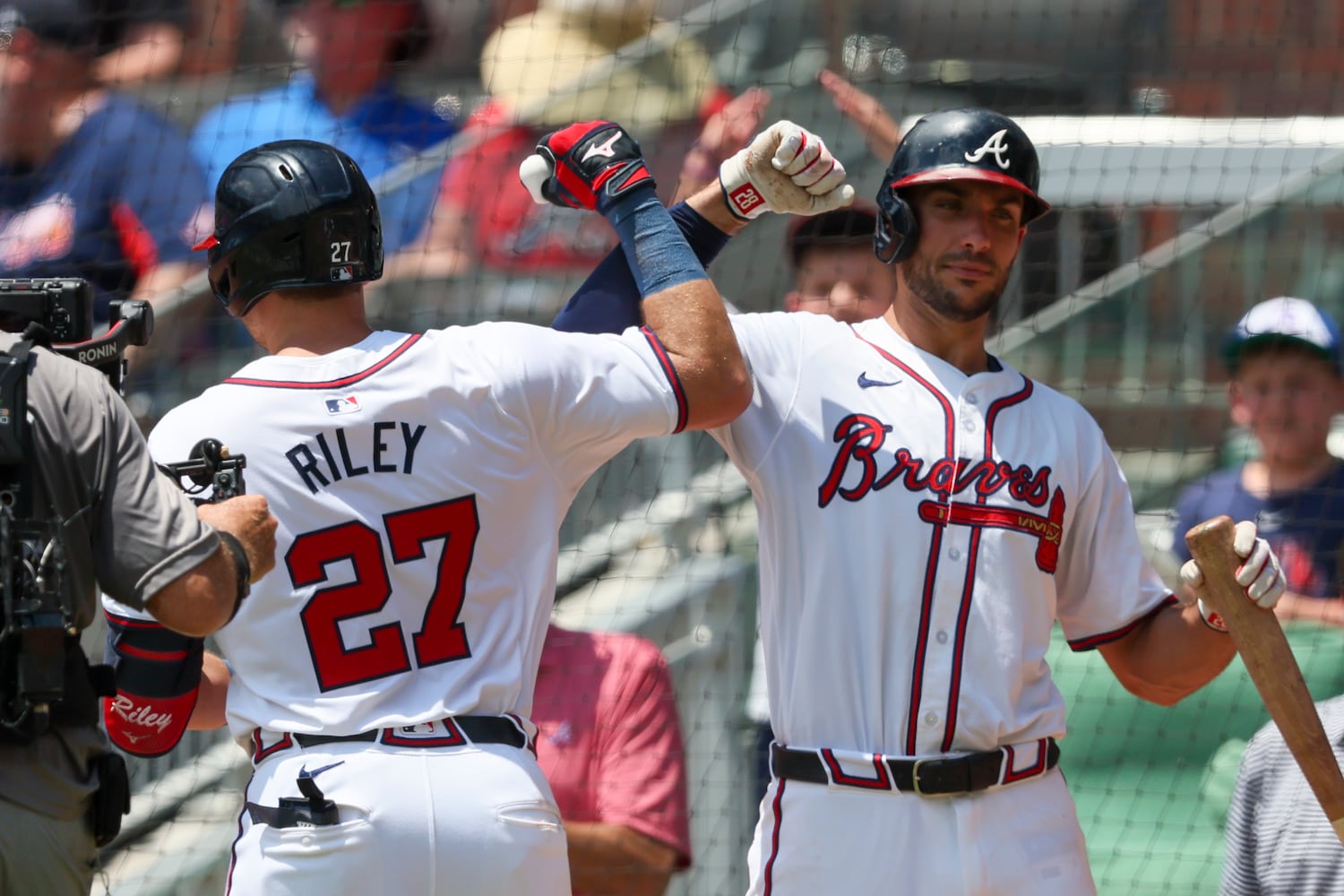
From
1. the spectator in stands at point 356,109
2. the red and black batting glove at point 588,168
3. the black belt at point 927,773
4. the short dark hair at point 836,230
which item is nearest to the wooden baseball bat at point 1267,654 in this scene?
the black belt at point 927,773

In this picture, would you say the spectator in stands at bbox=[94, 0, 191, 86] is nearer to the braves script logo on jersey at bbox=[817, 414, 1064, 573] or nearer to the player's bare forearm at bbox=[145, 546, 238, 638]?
the braves script logo on jersey at bbox=[817, 414, 1064, 573]

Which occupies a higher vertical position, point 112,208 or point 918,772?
point 112,208

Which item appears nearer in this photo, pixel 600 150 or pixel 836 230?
pixel 600 150

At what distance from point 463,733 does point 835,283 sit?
1.91 meters

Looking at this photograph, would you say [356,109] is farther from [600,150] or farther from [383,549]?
[383,549]

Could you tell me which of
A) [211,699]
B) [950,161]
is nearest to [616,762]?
[211,699]

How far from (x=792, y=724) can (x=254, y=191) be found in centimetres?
106

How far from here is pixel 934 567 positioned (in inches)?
96.8

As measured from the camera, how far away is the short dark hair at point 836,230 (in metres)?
3.90

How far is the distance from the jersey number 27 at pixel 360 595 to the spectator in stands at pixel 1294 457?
7.24 feet

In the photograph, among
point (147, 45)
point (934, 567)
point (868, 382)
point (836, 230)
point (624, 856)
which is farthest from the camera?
point (147, 45)

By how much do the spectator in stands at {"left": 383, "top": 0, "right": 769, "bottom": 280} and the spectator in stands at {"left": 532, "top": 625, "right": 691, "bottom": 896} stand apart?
1.62 meters

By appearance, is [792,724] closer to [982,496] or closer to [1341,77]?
[982,496]

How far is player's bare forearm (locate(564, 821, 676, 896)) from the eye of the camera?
130 inches
